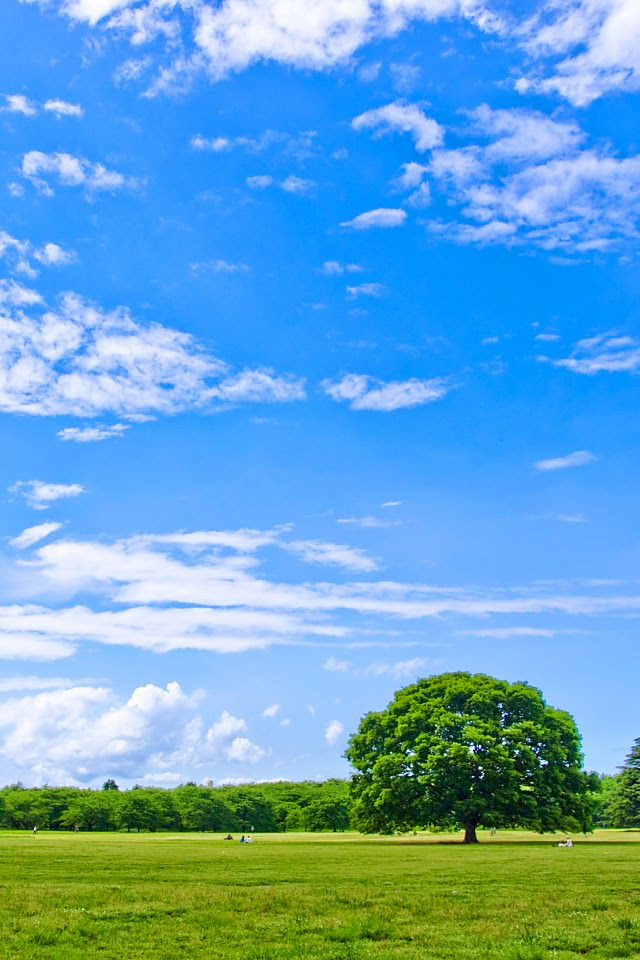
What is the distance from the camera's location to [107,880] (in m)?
31.7

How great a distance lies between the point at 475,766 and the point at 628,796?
77.9m

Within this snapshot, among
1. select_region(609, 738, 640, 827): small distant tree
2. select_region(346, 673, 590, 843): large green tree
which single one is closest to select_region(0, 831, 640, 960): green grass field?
select_region(346, 673, 590, 843): large green tree

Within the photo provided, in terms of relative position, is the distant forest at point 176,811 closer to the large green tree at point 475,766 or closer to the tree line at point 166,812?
the tree line at point 166,812

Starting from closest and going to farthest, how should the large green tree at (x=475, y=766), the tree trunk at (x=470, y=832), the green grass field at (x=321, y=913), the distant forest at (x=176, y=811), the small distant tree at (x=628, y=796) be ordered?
the green grass field at (x=321, y=913) < the large green tree at (x=475, y=766) < the tree trunk at (x=470, y=832) < the small distant tree at (x=628, y=796) < the distant forest at (x=176, y=811)

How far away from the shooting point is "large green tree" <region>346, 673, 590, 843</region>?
6856 centimetres

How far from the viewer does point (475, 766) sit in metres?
69.3

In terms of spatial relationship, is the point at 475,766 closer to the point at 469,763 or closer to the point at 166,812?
the point at 469,763

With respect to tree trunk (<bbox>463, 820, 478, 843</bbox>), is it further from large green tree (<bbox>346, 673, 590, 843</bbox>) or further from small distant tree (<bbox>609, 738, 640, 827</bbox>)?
small distant tree (<bbox>609, 738, 640, 827</bbox>)

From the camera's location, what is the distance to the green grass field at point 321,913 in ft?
57.5

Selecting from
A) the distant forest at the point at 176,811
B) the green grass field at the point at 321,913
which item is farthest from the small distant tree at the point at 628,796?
the green grass field at the point at 321,913

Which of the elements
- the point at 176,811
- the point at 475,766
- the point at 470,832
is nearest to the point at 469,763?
the point at 475,766

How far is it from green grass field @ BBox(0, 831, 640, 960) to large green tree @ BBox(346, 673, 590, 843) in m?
31.9

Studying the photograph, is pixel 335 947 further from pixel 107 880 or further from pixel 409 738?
pixel 409 738

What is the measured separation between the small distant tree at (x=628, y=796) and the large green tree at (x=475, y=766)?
66437 millimetres
